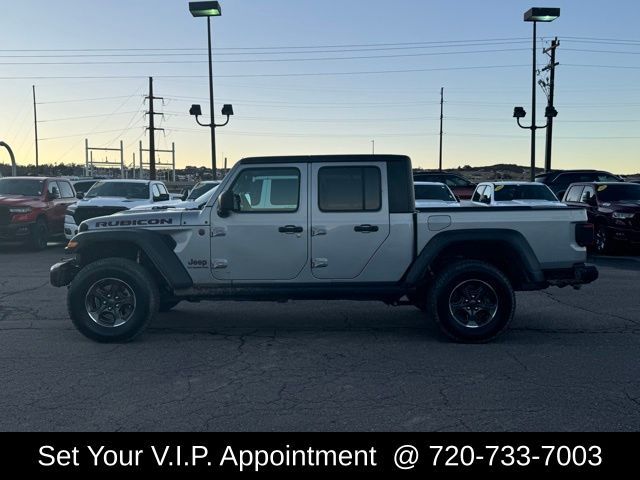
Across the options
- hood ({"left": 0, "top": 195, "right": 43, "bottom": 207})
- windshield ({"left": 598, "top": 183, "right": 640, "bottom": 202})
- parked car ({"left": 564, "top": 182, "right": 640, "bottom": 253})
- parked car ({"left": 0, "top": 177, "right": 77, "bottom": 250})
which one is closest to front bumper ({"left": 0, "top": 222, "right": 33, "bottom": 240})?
parked car ({"left": 0, "top": 177, "right": 77, "bottom": 250})

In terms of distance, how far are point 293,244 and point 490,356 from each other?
88.8 inches

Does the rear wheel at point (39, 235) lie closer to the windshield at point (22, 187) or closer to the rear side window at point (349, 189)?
the windshield at point (22, 187)

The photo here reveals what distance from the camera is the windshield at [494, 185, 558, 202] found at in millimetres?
16641

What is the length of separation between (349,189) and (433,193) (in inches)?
381

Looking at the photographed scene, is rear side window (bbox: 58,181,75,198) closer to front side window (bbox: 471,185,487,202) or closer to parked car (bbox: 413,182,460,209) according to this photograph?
parked car (bbox: 413,182,460,209)

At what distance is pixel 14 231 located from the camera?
611 inches

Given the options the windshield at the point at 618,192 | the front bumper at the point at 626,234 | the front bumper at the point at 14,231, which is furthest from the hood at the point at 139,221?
the windshield at the point at 618,192

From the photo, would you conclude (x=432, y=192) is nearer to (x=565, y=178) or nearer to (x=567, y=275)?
(x=565, y=178)

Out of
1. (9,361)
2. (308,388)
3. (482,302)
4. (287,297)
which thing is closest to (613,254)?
(482,302)

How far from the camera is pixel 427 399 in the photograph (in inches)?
195

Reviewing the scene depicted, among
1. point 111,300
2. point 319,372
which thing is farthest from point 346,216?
point 111,300

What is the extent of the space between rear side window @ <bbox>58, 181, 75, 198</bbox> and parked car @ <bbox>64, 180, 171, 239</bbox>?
4.03ft

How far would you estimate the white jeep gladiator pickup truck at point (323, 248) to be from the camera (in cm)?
669

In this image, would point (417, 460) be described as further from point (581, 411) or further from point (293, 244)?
point (293, 244)
